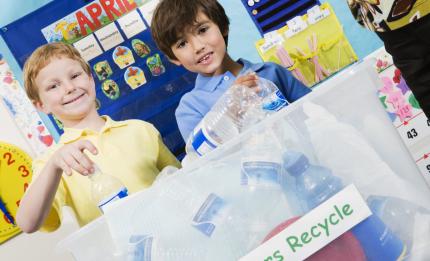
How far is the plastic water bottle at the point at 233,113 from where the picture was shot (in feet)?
3.64

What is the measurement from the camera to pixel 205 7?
1.58 m

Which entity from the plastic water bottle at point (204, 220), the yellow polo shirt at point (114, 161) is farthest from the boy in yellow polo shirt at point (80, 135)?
the plastic water bottle at point (204, 220)

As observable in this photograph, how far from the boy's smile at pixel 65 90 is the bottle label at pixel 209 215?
862mm

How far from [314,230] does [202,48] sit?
0.92 metres

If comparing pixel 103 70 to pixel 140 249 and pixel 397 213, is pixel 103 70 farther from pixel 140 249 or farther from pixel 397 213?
pixel 397 213

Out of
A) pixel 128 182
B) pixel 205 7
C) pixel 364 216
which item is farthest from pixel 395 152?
pixel 205 7

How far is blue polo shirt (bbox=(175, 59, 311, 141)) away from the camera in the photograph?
157 cm

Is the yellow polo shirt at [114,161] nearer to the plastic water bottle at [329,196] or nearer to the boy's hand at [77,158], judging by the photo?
the boy's hand at [77,158]

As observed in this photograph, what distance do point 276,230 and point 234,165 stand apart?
5.4 inches

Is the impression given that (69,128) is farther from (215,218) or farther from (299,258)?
(299,258)

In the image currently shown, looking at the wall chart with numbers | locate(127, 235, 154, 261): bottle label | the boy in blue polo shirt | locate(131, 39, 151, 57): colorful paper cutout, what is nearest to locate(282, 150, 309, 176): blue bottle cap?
locate(127, 235, 154, 261): bottle label

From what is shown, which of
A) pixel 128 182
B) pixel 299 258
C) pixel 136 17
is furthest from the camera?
pixel 136 17

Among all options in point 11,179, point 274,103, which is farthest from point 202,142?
point 11,179

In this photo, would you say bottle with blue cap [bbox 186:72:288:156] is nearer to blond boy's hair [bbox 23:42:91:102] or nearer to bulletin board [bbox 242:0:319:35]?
bulletin board [bbox 242:0:319:35]
